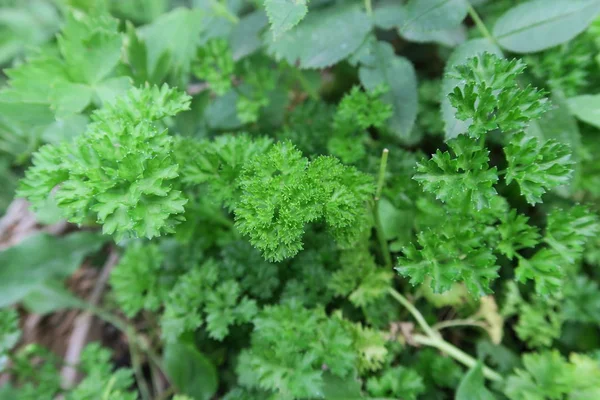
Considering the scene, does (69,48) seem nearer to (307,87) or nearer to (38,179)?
(38,179)

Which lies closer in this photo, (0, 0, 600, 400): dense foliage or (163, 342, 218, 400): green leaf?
(0, 0, 600, 400): dense foliage

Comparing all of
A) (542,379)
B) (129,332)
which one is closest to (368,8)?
(542,379)

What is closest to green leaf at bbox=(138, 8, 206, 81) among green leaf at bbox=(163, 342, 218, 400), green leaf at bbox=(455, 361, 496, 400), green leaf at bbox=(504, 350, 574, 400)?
green leaf at bbox=(163, 342, 218, 400)

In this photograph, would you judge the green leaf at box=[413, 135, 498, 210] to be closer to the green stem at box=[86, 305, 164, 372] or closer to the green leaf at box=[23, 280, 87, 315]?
the green stem at box=[86, 305, 164, 372]

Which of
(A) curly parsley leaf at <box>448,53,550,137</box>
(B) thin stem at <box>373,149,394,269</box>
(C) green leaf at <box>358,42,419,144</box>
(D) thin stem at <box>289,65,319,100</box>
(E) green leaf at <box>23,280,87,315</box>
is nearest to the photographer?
(A) curly parsley leaf at <box>448,53,550,137</box>

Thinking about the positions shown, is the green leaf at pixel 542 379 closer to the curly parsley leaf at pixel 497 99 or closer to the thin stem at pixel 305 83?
the curly parsley leaf at pixel 497 99

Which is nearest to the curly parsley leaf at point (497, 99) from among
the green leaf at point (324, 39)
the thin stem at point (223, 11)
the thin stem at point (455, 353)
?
the green leaf at point (324, 39)

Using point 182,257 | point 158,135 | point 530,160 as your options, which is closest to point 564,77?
point 530,160
